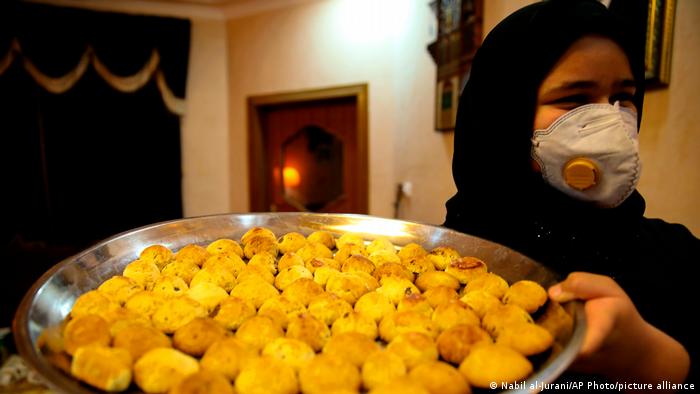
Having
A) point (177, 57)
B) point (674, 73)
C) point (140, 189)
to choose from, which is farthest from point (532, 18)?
point (140, 189)

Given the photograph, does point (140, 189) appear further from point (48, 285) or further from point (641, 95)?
point (641, 95)

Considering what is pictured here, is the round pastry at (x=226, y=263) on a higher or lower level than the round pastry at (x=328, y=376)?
higher

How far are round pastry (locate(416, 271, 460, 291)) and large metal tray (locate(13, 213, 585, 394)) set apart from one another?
0.14 metres

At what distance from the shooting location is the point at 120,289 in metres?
0.69

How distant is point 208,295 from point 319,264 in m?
0.23

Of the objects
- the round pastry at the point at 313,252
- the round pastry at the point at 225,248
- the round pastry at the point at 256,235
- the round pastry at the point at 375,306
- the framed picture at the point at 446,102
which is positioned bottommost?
the round pastry at the point at 375,306

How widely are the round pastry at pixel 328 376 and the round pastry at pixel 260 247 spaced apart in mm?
416

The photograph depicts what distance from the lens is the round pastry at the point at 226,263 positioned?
79cm

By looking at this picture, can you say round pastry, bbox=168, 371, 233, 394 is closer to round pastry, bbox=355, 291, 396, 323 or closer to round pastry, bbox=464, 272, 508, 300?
round pastry, bbox=355, 291, 396, 323

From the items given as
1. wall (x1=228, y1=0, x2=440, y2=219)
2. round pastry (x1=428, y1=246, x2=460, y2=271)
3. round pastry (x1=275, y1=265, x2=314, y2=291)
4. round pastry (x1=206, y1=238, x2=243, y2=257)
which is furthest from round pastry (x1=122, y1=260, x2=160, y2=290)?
wall (x1=228, y1=0, x2=440, y2=219)

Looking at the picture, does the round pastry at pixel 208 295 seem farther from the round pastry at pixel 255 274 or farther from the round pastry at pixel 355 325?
the round pastry at pixel 355 325

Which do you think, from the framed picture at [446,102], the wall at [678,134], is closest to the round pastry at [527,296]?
the wall at [678,134]

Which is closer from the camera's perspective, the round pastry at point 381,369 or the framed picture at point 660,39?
the round pastry at point 381,369

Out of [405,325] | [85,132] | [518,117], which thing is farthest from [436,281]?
[85,132]
